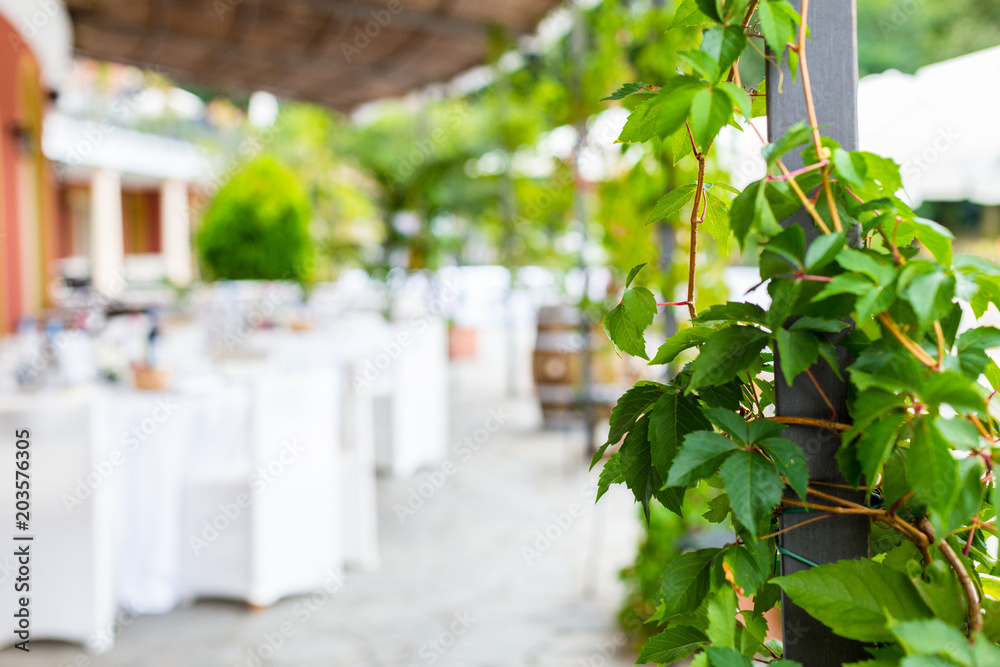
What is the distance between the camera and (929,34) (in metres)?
11.8

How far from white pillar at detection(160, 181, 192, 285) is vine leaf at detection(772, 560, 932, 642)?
60.5ft

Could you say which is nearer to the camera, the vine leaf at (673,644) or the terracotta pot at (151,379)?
the vine leaf at (673,644)

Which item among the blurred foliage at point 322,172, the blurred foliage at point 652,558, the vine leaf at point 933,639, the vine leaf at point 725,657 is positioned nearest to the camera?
the vine leaf at point 933,639

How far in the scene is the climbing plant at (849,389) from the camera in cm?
61

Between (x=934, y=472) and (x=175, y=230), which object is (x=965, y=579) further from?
(x=175, y=230)

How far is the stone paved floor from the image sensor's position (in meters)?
2.68

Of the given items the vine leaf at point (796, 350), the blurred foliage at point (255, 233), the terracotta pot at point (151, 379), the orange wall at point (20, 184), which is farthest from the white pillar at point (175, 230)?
the vine leaf at point (796, 350)

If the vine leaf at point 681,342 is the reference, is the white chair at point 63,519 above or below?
below

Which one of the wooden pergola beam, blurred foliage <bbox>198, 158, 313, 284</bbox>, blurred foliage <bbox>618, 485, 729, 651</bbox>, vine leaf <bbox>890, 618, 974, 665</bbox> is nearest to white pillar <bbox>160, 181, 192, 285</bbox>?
blurred foliage <bbox>198, 158, 313, 284</bbox>

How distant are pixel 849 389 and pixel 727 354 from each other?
122 mm

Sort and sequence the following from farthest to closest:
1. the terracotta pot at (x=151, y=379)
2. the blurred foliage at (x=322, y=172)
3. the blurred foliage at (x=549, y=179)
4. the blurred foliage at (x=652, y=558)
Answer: the blurred foliage at (x=322, y=172)
the terracotta pot at (x=151, y=379)
the blurred foliage at (x=549, y=179)
the blurred foliage at (x=652, y=558)

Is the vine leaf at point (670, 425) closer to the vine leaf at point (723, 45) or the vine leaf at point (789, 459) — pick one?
the vine leaf at point (789, 459)

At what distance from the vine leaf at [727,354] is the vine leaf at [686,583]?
7.5 inches

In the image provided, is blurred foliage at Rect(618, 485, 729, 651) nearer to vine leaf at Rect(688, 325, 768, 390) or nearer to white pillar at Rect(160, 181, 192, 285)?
vine leaf at Rect(688, 325, 768, 390)
